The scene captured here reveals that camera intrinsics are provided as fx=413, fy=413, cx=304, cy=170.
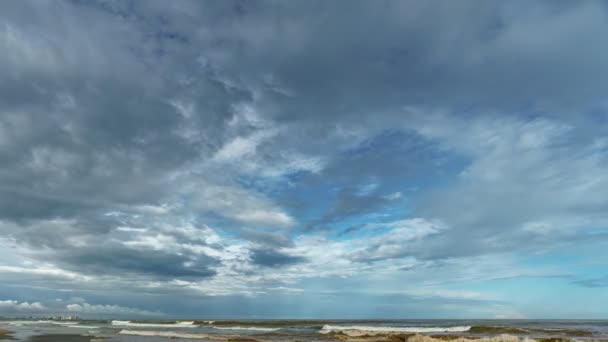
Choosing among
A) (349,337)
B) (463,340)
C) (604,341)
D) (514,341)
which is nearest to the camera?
(514,341)

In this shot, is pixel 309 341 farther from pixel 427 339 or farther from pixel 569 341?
pixel 569 341

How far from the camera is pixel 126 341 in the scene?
1928 inches

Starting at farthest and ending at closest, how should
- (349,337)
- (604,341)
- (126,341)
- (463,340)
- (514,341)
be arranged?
(349,337), (126,341), (604,341), (463,340), (514,341)

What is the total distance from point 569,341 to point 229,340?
122 feet

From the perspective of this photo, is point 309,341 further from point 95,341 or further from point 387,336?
point 95,341

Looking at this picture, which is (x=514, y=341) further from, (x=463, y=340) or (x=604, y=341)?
(x=604, y=341)

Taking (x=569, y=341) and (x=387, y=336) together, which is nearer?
(x=569, y=341)

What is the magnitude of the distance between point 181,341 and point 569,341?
138 feet

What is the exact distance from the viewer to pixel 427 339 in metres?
41.9

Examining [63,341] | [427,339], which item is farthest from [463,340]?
[63,341]

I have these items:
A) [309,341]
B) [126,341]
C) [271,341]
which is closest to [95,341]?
[126,341]

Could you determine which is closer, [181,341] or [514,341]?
[514,341]

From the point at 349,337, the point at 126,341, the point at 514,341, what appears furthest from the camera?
the point at 349,337

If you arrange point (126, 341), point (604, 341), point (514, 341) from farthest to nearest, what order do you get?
point (126, 341)
point (604, 341)
point (514, 341)
